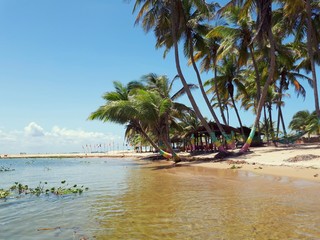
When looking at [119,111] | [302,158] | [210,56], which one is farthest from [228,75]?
[302,158]

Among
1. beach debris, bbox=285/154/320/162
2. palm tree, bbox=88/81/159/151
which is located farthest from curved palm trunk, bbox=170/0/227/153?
beach debris, bbox=285/154/320/162

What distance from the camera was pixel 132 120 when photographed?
25281mm

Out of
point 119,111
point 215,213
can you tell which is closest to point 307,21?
point 119,111

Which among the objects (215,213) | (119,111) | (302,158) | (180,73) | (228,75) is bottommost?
(215,213)

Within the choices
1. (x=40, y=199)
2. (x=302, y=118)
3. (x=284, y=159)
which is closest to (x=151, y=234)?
(x=40, y=199)

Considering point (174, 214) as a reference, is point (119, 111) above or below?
above

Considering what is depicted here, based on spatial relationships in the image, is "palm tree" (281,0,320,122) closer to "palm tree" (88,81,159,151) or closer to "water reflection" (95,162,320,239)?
"palm tree" (88,81,159,151)

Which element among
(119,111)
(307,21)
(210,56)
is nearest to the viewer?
(307,21)

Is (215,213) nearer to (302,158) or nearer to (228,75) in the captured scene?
(302,158)

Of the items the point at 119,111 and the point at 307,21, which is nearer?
the point at 307,21

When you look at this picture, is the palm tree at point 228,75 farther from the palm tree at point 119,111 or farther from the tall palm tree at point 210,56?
the palm tree at point 119,111

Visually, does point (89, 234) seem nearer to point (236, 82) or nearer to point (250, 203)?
point (250, 203)

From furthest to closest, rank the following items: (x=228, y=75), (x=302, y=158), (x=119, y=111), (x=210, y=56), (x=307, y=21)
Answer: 1. (x=228, y=75)
2. (x=210, y=56)
3. (x=119, y=111)
4. (x=307, y=21)
5. (x=302, y=158)

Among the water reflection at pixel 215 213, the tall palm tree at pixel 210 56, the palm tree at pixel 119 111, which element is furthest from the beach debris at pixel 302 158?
the tall palm tree at pixel 210 56
